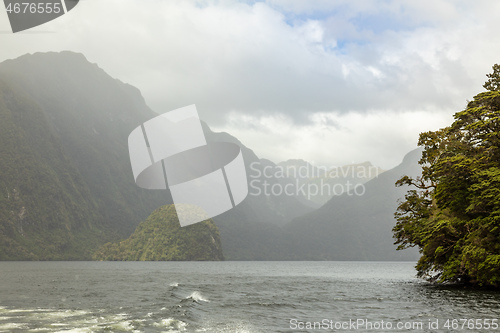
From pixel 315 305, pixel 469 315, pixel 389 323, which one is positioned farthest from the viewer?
pixel 315 305

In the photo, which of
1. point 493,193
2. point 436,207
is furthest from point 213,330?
point 436,207

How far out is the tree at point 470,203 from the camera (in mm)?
36594

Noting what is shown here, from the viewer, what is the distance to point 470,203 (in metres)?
40.1

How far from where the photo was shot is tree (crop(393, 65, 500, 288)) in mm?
36594

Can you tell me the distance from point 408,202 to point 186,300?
3151 centimetres

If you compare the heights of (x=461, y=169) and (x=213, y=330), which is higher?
(x=461, y=169)

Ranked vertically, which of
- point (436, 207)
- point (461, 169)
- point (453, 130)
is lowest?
point (436, 207)

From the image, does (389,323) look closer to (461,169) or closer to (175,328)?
(175,328)

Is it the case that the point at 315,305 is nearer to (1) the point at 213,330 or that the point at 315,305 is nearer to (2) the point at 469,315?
(2) the point at 469,315

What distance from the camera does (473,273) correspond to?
128ft

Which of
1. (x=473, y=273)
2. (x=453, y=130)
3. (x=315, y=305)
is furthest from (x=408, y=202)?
(x=315, y=305)

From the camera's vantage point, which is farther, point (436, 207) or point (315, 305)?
point (436, 207)

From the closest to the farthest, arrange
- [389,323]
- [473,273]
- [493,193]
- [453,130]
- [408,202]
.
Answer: [389,323] < [493,193] < [473,273] < [453,130] < [408,202]

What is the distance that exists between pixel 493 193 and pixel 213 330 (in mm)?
27242
